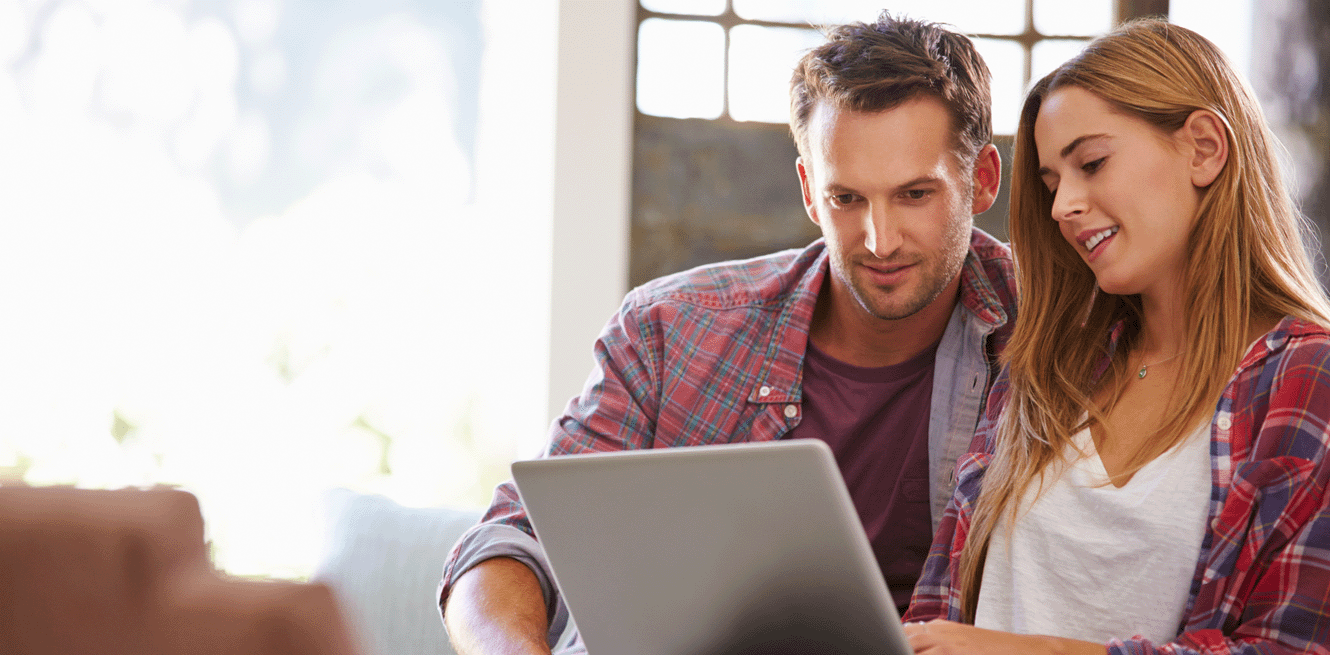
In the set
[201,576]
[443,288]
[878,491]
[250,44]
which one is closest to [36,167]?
[250,44]

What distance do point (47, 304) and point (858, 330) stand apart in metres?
2.00

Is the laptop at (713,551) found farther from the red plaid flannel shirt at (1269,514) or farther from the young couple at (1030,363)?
the red plaid flannel shirt at (1269,514)

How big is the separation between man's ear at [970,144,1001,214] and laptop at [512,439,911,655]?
2.90 ft

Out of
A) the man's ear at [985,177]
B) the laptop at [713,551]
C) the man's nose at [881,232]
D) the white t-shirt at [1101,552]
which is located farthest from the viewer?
the man's ear at [985,177]

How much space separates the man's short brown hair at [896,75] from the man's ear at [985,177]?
19mm

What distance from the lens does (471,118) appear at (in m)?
2.67

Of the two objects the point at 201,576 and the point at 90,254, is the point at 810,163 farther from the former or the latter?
the point at 90,254

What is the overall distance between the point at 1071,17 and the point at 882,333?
4.15 ft

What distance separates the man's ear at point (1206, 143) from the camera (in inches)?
46.9

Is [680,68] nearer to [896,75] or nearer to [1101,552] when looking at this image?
[896,75]

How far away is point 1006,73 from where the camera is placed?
2514 millimetres

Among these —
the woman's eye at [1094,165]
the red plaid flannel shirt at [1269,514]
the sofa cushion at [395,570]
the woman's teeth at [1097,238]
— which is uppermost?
the woman's eye at [1094,165]

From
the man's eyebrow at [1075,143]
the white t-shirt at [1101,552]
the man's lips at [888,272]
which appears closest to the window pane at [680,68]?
the man's lips at [888,272]

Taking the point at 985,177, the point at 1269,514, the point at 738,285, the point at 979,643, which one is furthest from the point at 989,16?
the point at 979,643
